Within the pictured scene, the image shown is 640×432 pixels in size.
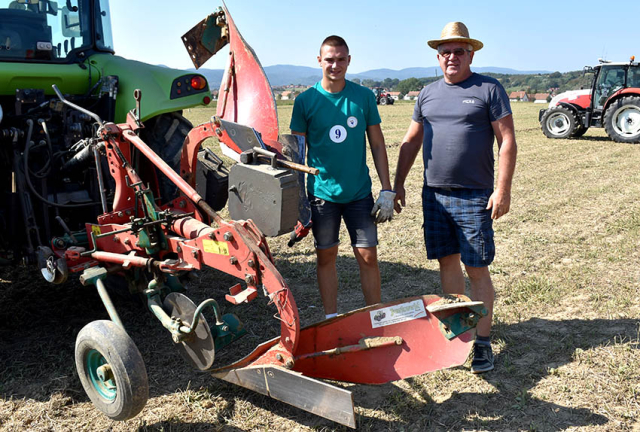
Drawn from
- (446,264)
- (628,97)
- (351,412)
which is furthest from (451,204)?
(628,97)

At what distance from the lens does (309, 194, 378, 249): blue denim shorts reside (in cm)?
334

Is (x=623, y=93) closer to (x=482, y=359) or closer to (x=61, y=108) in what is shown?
(x=482, y=359)

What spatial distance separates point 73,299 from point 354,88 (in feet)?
8.49

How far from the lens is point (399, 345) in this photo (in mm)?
2816

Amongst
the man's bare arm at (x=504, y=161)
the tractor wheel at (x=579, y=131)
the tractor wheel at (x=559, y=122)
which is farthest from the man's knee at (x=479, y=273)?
the tractor wheel at (x=579, y=131)

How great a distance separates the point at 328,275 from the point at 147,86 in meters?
1.78

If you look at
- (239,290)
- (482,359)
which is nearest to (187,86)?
(239,290)

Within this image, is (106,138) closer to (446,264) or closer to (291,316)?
(291,316)

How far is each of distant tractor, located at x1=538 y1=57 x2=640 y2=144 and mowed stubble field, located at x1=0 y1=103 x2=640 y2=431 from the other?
7.65m

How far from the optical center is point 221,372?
9.26 feet

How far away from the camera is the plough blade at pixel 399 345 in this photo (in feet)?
9.14

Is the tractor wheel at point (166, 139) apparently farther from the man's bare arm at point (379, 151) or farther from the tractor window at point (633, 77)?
the tractor window at point (633, 77)

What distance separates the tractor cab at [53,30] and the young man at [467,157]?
2.42 metres

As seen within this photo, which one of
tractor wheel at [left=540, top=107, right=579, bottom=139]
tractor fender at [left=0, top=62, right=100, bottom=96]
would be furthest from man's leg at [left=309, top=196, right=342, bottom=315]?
tractor wheel at [left=540, top=107, right=579, bottom=139]
